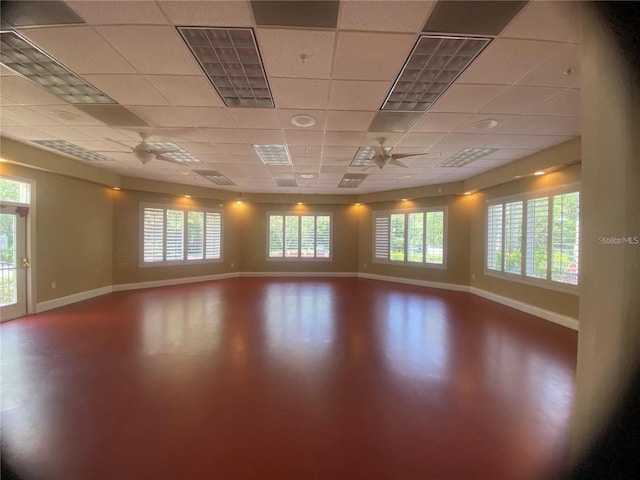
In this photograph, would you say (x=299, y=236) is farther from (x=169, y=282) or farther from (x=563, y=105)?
(x=563, y=105)

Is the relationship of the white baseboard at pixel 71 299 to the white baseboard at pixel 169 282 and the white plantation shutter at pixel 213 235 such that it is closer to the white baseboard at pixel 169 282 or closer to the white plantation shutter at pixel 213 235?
the white baseboard at pixel 169 282

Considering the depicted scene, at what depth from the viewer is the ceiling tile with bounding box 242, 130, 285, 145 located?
12.3 ft

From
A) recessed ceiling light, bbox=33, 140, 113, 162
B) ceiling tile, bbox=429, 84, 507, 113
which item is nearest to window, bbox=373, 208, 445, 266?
ceiling tile, bbox=429, 84, 507, 113

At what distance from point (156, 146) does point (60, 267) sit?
344 cm

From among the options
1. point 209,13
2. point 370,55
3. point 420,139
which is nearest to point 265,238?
point 420,139

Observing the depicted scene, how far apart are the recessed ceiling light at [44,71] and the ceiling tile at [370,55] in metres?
2.46

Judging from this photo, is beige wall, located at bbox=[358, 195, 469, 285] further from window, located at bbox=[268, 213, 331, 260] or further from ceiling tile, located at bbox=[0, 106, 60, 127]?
ceiling tile, located at bbox=[0, 106, 60, 127]

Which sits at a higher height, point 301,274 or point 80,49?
point 80,49

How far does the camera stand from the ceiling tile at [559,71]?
6.96 feet

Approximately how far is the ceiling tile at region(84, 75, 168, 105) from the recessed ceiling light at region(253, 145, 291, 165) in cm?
171

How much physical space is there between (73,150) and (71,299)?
3.13m

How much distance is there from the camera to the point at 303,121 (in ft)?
11.1

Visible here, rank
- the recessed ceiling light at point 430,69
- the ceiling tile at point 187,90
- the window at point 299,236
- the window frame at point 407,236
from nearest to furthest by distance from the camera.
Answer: the recessed ceiling light at point 430,69 < the ceiling tile at point 187,90 < the window frame at point 407,236 < the window at point 299,236

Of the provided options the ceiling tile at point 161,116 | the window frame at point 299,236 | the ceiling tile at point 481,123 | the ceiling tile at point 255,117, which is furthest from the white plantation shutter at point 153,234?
the ceiling tile at point 481,123
